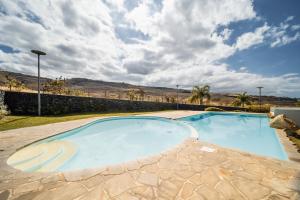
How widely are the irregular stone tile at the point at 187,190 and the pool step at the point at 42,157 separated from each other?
3571 mm

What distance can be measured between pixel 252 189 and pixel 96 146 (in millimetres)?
5851

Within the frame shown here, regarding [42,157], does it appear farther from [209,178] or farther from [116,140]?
[209,178]

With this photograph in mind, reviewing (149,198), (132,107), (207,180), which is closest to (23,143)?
(149,198)

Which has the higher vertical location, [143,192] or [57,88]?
[57,88]

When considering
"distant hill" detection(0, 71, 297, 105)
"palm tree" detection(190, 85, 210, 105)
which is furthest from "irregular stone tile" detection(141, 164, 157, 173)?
"distant hill" detection(0, 71, 297, 105)

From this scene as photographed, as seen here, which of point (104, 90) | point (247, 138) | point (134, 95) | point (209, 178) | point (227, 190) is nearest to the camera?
point (227, 190)

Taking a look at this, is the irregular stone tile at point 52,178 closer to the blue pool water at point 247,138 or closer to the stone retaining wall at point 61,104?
the blue pool water at point 247,138

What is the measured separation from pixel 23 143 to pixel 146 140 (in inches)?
200

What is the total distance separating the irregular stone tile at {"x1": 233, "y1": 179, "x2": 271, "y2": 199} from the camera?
2.40 m

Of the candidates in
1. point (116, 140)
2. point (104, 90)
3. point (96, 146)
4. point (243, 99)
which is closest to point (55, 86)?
point (116, 140)

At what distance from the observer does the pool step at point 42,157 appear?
12.9 ft

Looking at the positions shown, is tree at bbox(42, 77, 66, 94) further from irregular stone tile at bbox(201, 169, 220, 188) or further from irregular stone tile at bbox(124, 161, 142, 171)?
irregular stone tile at bbox(201, 169, 220, 188)

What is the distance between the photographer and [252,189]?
2553mm

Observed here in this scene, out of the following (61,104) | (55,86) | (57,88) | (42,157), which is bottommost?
(42,157)
